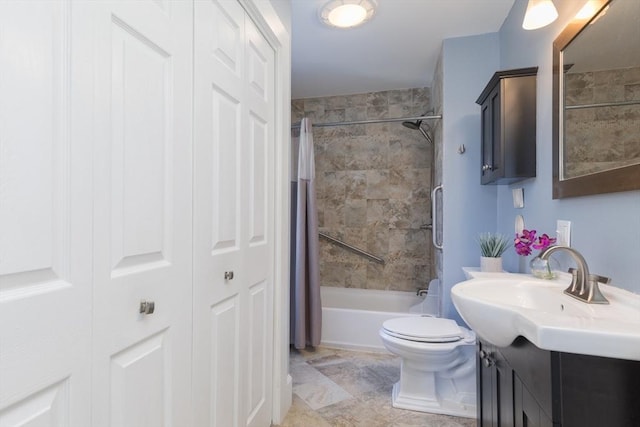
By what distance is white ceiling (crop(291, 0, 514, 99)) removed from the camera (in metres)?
2.03

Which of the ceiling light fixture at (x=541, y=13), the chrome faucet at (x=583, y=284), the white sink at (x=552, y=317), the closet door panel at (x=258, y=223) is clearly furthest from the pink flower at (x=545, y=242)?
the closet door panel at (x=258, y=223)

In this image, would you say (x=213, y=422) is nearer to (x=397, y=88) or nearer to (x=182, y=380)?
(x=182, y=380)

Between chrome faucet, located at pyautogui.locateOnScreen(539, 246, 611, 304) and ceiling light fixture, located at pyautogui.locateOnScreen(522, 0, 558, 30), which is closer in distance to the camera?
chrome faucet, located at pyautogui.locateOnScreen(539, 246, 611, 304)

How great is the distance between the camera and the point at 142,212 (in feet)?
2.75

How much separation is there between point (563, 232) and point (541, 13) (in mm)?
906

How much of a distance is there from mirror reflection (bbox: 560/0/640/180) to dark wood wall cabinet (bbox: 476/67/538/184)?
0.29m

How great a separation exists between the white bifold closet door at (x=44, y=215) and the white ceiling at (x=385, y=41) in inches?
67.8

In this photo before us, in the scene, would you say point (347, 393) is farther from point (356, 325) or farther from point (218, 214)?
point (218, 214)

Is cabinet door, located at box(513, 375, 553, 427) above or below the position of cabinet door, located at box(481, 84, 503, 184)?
below

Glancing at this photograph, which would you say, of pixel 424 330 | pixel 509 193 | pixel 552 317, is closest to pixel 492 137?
pixel 509 193

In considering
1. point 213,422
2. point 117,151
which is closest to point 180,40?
point 117,151

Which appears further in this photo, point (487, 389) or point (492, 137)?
point (492, 137)

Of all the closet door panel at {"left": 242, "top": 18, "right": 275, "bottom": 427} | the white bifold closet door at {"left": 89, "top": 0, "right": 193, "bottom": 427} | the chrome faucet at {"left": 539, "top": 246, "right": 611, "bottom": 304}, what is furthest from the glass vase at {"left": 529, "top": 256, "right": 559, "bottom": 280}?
the white bifold closet door at {"left": 89, "top": 0, "right": 193, "bottom": 427}

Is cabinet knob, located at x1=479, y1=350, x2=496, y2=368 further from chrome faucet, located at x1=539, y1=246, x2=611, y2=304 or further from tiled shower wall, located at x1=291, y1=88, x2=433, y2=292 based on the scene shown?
tiled shower wall, located at x1=291, y1=88, x2=433, y2=292
